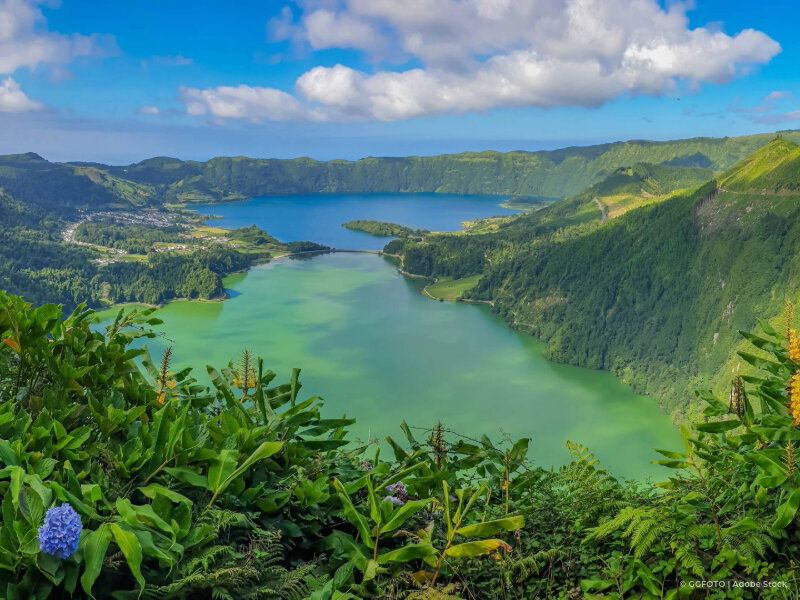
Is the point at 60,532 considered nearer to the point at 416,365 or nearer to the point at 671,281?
the point at 416,365

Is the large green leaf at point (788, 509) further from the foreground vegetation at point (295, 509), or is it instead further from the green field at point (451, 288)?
the green field at point (451, 288)

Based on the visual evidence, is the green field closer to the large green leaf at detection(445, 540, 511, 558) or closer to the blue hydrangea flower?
the large green leaf at detection(445, 540, 511, 558)

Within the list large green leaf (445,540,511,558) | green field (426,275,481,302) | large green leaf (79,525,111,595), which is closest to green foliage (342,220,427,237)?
green field (426,275,481,302)

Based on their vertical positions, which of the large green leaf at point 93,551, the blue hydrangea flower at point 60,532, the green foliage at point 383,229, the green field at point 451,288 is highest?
the blue hydrangea flower at point 60,532

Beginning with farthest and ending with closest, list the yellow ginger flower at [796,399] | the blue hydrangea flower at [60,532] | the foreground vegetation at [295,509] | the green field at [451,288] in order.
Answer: the green field at [451,288] → the yellow ginger flower at [796,399] → the foreground vegetation at [295,509] → the blue hydrangea flower at [60,532]

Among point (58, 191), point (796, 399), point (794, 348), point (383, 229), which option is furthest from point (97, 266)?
point (796, 399)

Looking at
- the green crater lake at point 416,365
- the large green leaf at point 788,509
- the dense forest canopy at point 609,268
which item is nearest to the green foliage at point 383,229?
the dense forest canopy at point 609,268

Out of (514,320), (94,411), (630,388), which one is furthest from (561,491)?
(514,320)
